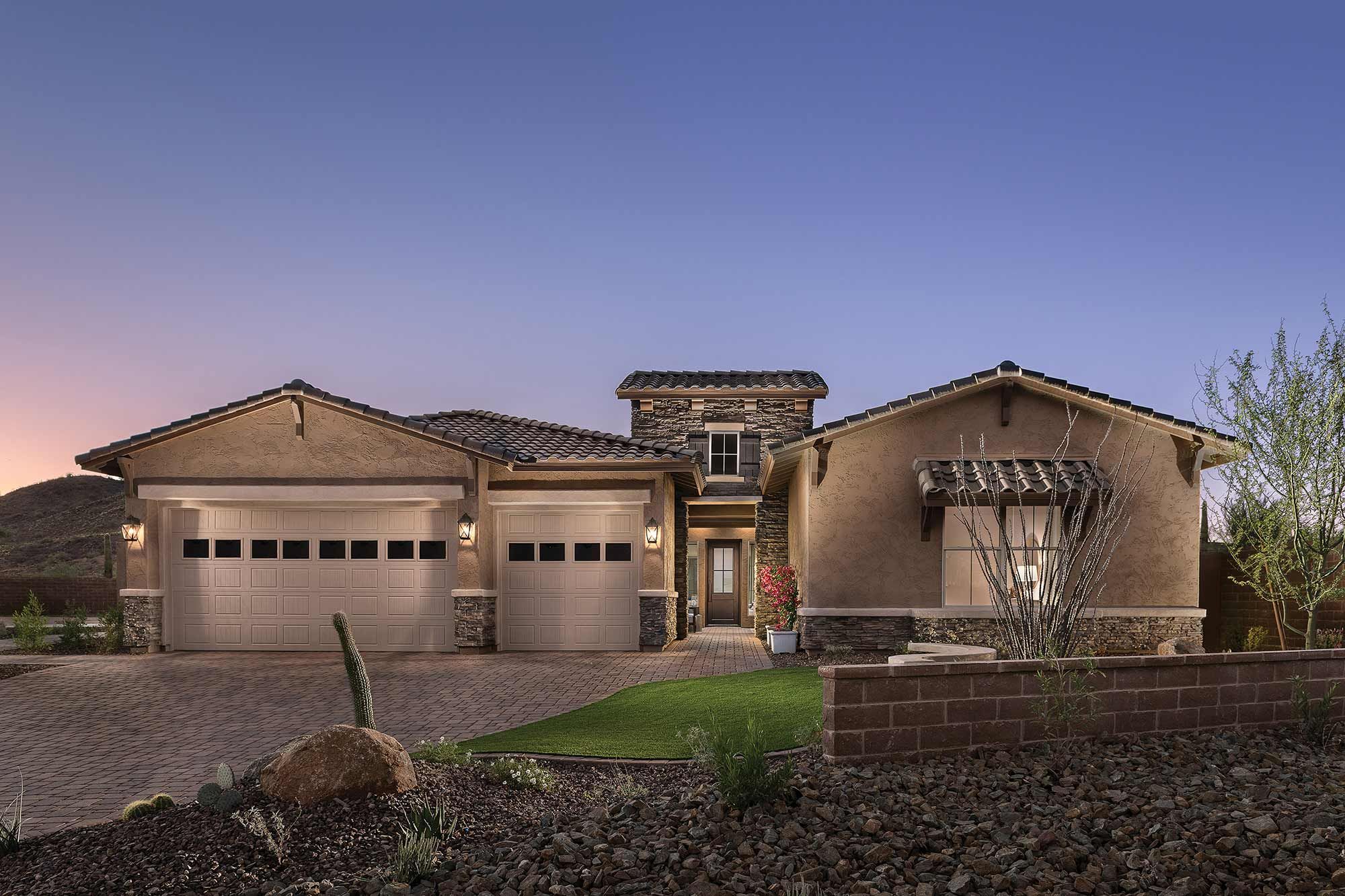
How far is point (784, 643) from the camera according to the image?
45.4ft

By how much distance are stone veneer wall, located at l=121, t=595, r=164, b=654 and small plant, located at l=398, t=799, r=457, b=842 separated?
12454 millimetres

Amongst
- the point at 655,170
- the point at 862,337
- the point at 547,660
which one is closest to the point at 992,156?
the point at 655,170

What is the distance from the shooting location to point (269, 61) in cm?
A: 1357

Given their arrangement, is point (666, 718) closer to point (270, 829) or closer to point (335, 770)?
point (335, 770)

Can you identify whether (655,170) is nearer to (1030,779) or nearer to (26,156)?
(26,156)

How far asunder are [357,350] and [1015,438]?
1886 centimetres

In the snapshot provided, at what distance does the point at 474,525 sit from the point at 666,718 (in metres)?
6.85

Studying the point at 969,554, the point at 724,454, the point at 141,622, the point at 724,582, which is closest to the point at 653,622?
the point at 969,554

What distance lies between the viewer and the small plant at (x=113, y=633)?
14656 mm

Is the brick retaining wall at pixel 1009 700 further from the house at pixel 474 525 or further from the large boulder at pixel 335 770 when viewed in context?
the house at pixel 474 525

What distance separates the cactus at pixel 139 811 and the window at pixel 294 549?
10447 mm

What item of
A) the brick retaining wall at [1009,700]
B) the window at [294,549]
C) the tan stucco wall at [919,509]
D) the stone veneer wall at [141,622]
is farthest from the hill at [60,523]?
the brick retaining wall at [1009,700]

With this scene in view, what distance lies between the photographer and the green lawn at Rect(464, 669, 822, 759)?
23.0ft

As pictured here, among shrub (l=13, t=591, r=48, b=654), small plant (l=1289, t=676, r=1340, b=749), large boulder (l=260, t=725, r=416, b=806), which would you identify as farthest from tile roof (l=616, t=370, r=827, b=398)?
large boulder (l=260, t=725, r=416, b=806)
